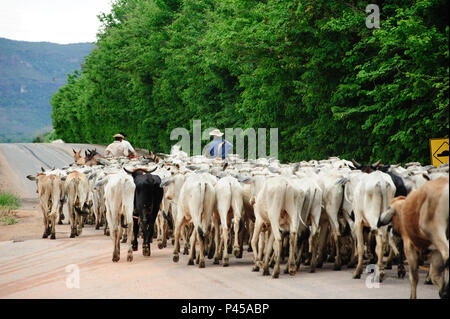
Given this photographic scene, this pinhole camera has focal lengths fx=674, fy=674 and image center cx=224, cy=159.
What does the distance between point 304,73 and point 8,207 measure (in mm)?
13355

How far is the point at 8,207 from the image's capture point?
92.1ft

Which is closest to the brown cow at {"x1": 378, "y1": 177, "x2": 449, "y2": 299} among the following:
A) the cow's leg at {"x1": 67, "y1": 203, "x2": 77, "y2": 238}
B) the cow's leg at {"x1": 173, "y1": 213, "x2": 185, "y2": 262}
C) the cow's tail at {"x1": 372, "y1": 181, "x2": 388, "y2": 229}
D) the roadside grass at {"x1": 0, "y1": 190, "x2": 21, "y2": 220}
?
the cow's tail at {"x1": 372, "y1": 181, "x2": 388, "y2": 229}

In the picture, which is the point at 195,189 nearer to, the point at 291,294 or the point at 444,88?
the point at 291,294

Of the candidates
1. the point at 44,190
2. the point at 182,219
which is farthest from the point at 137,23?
the point at 182,219

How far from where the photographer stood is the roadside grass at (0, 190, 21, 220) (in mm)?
24969

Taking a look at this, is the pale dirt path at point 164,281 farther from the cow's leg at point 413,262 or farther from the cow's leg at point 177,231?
the cow's leg at point 413,262

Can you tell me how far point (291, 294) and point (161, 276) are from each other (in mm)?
2947

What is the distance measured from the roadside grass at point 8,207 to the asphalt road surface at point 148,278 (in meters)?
6.91

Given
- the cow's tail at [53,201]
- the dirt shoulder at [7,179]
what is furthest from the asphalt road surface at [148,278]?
the dirt shoulder at [7,179]

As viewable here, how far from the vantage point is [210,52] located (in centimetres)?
3928

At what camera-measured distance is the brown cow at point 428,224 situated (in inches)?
333

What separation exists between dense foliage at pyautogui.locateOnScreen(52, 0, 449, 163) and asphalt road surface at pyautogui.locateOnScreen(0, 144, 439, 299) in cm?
697

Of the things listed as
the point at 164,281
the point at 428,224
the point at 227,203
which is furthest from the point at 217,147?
the point at 428,224

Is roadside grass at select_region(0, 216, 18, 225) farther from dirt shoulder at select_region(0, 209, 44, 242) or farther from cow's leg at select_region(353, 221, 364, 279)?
cow's leg at select_region(353, 221, 364, 279)
